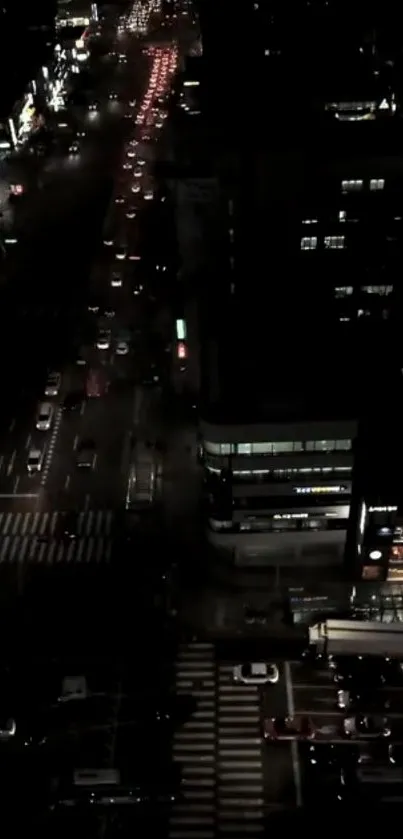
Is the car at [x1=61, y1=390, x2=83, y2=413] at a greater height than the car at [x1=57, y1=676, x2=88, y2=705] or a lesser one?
greater

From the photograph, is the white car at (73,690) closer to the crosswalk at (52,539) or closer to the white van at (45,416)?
the crosswalk at (52,539)

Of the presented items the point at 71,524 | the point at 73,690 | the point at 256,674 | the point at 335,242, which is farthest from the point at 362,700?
the point at 335,242

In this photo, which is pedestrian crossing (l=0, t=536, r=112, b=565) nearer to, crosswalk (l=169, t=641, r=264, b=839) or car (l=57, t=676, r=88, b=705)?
car (l=57, t=676, r=88, b=705)

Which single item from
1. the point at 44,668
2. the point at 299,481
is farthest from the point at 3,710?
the point at 299,481

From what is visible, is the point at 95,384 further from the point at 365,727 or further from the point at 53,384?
the point at 365,727

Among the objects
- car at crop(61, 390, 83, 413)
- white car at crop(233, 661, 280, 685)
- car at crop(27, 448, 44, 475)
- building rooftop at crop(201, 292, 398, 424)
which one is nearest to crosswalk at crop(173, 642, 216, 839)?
white car at crop(233, 661, 280, 685)

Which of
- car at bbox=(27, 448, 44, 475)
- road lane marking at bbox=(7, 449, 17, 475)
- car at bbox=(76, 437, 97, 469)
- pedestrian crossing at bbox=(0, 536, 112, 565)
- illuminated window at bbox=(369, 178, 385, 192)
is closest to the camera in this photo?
pedestrian crossing at bbox=(0, 536, 112, 565)

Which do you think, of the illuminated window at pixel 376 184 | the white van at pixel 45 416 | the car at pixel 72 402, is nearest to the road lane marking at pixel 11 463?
the white van at pixel 45 416
